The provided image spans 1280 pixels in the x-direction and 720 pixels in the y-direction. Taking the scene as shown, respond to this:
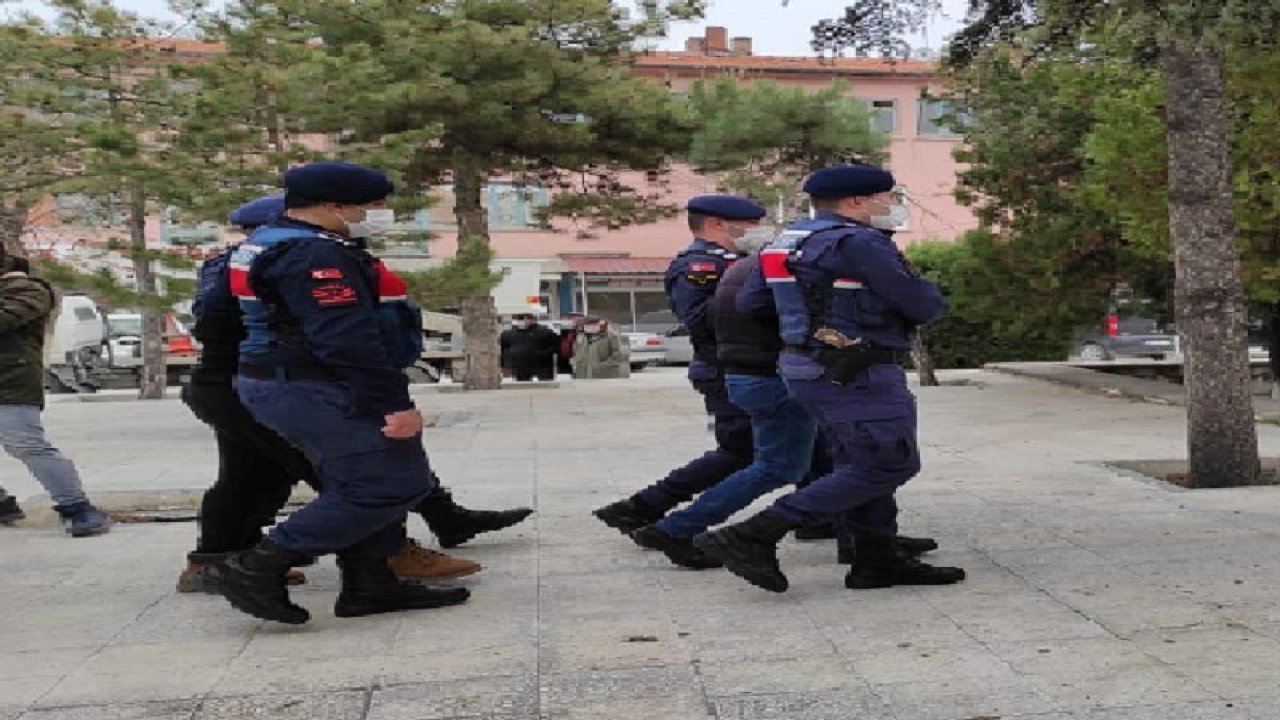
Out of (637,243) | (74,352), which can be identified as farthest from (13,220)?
(637,243)

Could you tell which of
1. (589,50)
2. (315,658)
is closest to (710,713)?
(315,658)

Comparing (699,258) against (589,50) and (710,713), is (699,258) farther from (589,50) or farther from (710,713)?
(589,50)

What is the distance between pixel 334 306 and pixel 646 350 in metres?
27.7

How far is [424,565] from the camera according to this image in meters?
5.41

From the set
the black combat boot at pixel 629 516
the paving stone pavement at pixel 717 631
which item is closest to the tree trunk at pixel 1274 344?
the paving stone pavement at pixel 717 631

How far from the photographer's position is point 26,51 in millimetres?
13000

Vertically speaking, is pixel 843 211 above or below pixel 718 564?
above

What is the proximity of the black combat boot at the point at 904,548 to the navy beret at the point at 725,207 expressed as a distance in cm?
148

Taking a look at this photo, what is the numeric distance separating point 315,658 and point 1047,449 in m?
6.87

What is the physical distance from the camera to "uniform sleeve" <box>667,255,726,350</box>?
18.9 feet

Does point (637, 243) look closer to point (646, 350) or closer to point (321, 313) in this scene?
point (646, 350)

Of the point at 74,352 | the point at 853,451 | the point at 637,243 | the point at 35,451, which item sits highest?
the point at 637,243

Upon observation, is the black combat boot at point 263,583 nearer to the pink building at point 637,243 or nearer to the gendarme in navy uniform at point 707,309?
the gendarme in navy uniform at point 707,309

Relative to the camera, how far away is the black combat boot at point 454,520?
20.1ft
